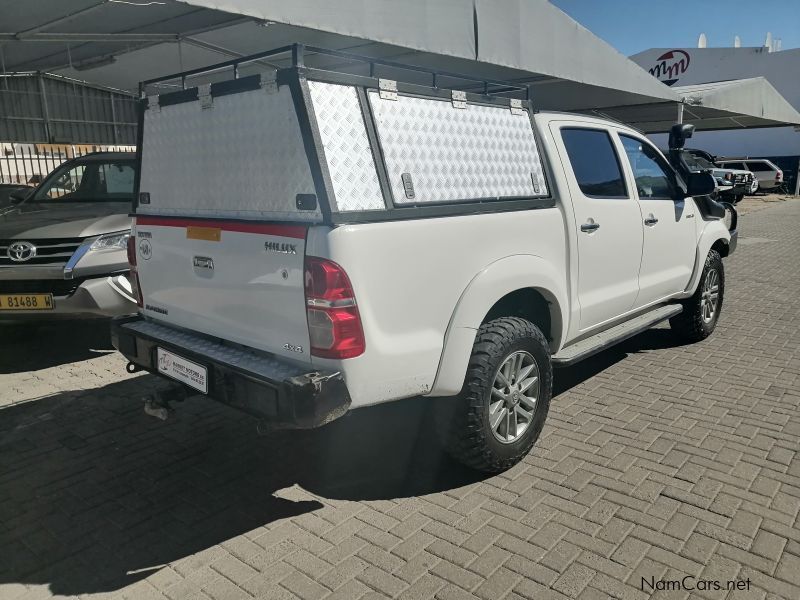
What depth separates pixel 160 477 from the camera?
3436mm

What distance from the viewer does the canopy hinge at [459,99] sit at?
311 centimetres

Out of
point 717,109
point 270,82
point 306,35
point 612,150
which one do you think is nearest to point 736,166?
point 717,109

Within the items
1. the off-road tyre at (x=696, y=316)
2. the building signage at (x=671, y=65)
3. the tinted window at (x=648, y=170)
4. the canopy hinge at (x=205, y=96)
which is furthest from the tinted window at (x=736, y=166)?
the canopy hinge at (x=205, y=96)

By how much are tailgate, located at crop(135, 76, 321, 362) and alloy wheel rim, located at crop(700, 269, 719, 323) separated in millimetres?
4186

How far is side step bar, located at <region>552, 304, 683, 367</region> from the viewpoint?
3.78m

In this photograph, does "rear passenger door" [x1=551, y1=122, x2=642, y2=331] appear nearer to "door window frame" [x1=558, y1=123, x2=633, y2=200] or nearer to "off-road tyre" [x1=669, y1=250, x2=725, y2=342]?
"door window frame" [x1=558, y1=123, x2=633, y2=200]

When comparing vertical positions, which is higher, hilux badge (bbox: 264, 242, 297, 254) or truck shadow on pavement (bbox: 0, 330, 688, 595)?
hilux badge (bbox: 264, 242, 297, 254)

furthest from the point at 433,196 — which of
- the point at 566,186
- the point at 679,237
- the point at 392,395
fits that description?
the point at 679,237

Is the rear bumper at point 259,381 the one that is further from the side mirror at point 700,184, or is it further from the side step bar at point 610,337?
the side mirror at point 700,184

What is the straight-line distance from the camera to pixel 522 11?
758 centimetres

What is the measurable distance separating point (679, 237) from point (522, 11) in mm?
4046

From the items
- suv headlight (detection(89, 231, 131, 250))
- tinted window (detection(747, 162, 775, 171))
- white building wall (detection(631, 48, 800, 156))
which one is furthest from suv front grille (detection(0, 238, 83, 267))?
white building wall (detection(631, 48, 800, 156))

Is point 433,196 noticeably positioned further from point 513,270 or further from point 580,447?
point 580,447
